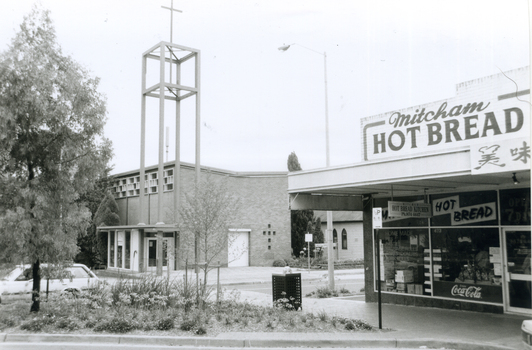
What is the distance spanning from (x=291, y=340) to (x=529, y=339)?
4.33 m

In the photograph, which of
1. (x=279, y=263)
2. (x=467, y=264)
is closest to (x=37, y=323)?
(x=467, y=264)

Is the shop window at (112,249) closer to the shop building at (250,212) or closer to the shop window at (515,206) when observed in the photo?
the shop building at (250,212)

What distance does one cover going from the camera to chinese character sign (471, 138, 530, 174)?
902cm

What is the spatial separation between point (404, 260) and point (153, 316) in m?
7.71

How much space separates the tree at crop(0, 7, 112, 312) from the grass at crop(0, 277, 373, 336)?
1.05 m

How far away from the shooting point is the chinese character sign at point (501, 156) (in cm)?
902

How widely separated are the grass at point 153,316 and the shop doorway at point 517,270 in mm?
Answer: 4137

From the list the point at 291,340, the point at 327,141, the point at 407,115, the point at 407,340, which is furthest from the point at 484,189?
the point at 327,141

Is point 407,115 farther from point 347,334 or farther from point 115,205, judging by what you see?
point 115,205

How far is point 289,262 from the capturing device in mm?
39625

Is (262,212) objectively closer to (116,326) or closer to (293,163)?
(293,163)

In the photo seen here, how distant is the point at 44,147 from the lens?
12461mm

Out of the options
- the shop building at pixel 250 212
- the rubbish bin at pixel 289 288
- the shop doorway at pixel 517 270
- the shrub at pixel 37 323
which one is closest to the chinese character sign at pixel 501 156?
the shop doorway at pixel 517 270

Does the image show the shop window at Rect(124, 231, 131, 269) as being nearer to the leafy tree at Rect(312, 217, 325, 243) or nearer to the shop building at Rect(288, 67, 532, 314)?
the leafy tree at Rect(312, 217, 325, 243)
